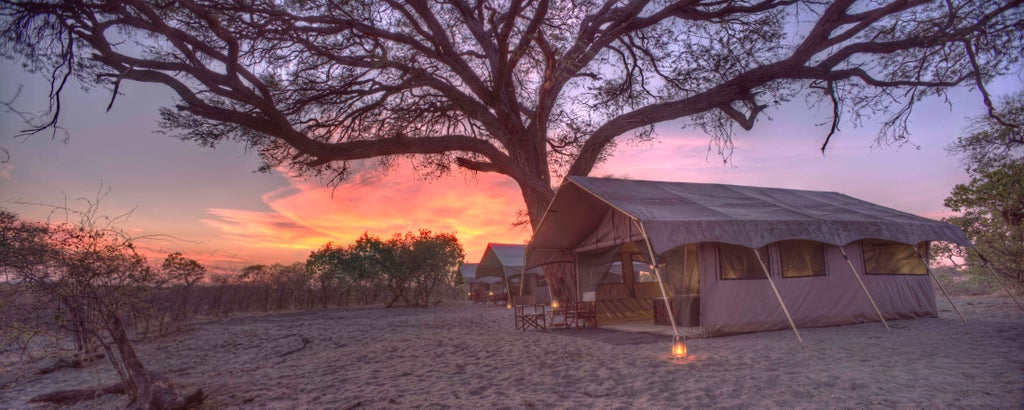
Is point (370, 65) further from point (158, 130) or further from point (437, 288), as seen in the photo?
point (437, 288)

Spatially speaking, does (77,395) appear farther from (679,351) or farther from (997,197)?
(997,197)

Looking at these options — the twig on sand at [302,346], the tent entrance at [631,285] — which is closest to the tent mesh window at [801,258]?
the tent entrance at [631,285]

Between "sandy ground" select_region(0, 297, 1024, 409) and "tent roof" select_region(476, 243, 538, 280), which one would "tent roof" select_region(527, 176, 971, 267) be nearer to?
"sandy ground" select_region(0, 297, 1024, 409)

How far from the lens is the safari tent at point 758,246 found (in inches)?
271

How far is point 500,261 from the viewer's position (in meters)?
23.1

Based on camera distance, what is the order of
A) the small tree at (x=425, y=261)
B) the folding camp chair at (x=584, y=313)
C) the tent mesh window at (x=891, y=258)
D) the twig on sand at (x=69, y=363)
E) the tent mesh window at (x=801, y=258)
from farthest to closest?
the small tree at (x=425, y=261) < the folding camp chair at (x=584, y=313) < the tent mesh window at (x=891, y=258) < the tent mesh window at (x=801, y=258) < the twig on sand at (x=69, y=363)

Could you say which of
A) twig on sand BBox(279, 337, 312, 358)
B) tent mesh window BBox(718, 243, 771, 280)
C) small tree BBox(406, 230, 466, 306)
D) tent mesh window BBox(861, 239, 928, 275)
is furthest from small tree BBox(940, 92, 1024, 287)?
small tree BBox(406, 230, 466, 306)

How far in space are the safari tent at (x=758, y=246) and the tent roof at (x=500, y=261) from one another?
13108 millimetres

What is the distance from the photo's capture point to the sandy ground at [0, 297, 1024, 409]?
143 inches

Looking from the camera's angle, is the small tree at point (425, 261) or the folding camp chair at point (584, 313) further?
the small tree at point (425, 261)

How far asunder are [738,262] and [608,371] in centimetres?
379

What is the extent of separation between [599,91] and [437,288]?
17.6m

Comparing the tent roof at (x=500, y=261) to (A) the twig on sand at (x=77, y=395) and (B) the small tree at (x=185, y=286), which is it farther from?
(A) the twig on sand at (x=77, y=395)

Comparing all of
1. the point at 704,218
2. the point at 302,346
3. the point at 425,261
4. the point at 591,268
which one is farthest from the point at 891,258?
the point at 425,261
